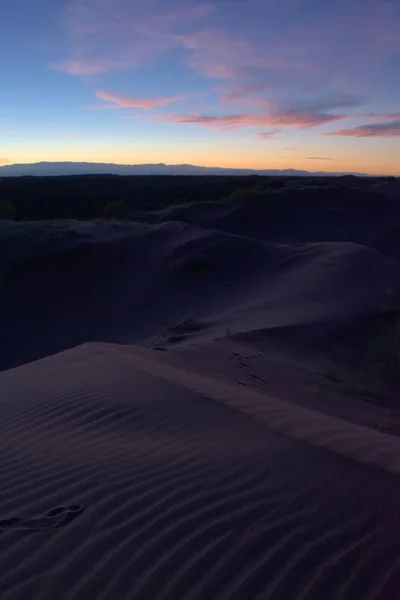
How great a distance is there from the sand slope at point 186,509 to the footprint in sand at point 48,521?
0.03 ft

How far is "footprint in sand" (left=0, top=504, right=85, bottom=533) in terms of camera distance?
343 cm

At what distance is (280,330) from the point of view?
1204 centimetres

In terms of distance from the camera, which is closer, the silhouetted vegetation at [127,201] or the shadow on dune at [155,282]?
the shadow on dune at [155,282]

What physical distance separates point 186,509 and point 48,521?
2.46 feet

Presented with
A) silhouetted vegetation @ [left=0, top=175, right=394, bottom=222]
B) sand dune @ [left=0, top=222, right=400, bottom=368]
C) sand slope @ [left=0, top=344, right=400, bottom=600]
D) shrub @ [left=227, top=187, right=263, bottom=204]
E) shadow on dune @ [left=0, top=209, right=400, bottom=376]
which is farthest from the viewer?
silhouetted vegetation @ [left=0, top=175, right=394, bottom=222]

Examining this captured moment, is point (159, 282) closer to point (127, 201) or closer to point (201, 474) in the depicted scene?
point (201, 474)

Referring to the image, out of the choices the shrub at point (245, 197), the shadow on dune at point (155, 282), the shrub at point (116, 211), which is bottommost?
the shadow on dune at point (155, 282)

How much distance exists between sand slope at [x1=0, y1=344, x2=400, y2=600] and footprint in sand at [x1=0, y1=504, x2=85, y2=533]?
10 millimetres

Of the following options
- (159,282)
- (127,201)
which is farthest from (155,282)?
(127,201)

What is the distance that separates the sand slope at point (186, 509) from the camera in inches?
114

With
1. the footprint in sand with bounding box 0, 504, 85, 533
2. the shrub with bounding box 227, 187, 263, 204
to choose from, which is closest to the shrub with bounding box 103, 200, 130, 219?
the shrub with bounding box 227, 187, 263, 204

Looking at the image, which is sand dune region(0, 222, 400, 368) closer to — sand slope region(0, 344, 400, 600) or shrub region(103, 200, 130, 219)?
sand slope region(0, 344, 400, 600)

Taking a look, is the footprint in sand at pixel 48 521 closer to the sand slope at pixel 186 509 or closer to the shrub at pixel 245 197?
the sand slope at pixel 186 509

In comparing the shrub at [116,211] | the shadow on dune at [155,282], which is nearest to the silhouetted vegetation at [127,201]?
the shrub at [116,211]
